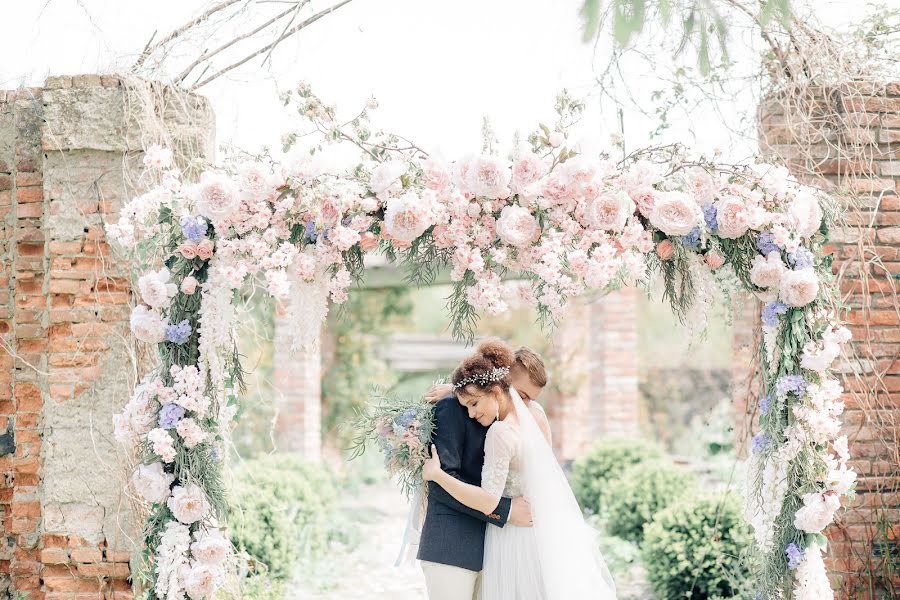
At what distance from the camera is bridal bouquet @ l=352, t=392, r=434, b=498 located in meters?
3.78

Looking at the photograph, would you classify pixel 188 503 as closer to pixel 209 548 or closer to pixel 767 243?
pixel 209 548

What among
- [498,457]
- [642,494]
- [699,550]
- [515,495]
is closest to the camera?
[498,457]

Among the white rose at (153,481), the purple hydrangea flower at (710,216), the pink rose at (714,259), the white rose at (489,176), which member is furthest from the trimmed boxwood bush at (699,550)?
the white rose at (153,481)

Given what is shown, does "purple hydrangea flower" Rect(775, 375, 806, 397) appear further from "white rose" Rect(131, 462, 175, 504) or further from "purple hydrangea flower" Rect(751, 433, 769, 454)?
"white rose" Rect(131, 462, 175, 504)

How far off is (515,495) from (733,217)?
4.99 ft

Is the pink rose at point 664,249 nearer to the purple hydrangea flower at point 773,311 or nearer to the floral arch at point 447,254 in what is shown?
the floral arch at point 447,254

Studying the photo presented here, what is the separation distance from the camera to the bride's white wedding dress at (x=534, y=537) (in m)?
3.72

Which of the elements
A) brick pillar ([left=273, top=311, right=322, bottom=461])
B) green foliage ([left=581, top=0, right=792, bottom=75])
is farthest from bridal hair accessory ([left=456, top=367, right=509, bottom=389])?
brick pillar ([left=273, top=311, right=322, bottom=461])

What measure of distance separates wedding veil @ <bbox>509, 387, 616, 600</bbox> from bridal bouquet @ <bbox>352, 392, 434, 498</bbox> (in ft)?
1.43

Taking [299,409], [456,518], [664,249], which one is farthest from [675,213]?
[299,409]

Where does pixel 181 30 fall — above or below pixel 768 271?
above

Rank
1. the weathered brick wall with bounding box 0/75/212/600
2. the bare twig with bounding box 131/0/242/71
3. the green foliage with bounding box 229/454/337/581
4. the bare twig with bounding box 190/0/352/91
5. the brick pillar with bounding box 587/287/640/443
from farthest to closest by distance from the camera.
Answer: the brick pillar with bounding box 587/287/640/443 → the green foliage with bounding box 229/454/337/581 → the bare twig with bounding box 190/0/352/91 → the bare twig with bounding box 131/0/242/71 → the weathered brick wall with bounding box 0/75/212/600

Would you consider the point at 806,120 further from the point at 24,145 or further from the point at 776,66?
the point at 24,145

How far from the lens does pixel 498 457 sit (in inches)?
146
